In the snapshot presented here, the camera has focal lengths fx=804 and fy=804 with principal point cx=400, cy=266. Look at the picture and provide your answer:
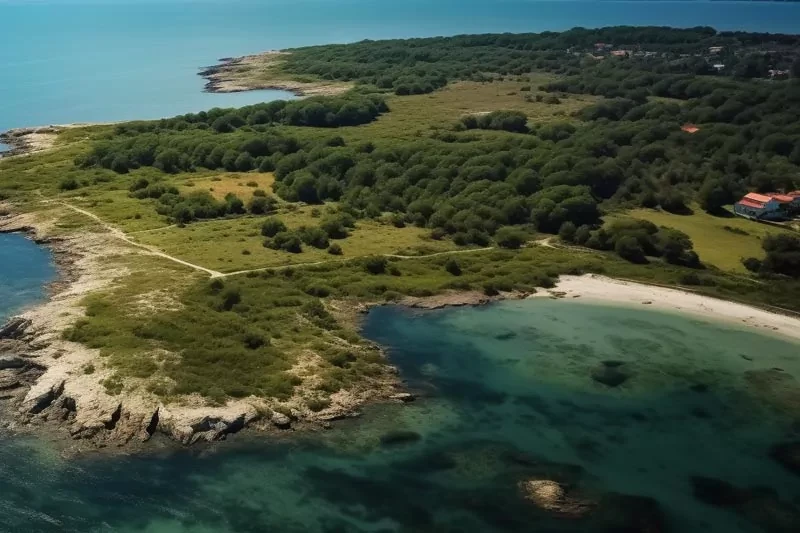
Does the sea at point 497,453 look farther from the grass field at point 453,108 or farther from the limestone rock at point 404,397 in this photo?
the grass field at point 453,108

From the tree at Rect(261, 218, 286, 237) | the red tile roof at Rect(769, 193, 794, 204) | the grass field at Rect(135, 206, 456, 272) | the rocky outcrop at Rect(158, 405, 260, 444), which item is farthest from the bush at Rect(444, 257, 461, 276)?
the red tile roof at Rect(769, 193, 794, 204)

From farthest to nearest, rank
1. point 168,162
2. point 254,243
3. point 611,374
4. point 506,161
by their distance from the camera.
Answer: point 168,162 → point 506,161 → point 254,243 → point 611,374

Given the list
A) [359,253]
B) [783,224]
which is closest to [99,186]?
[359,253]

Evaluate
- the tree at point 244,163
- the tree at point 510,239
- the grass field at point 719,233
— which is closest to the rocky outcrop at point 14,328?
the tree at point 510,239

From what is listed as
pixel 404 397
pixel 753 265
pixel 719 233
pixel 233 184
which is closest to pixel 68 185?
pixel 233 184

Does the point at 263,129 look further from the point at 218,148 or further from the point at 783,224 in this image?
the point at 783,224

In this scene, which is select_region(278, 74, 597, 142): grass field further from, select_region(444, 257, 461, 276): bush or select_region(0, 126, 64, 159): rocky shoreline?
select_region(444, 257, 461, 276): bush

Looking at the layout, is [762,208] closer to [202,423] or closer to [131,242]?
[131,242]
